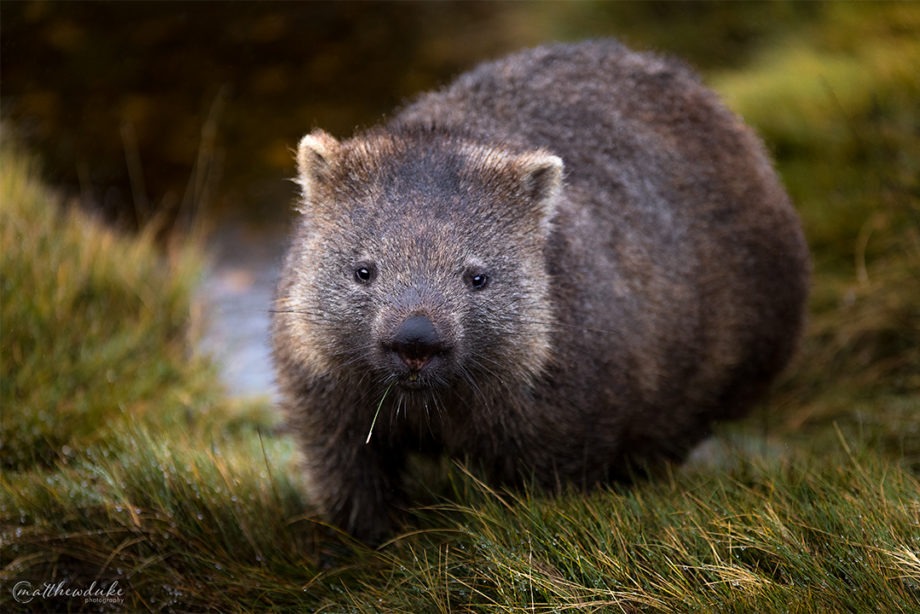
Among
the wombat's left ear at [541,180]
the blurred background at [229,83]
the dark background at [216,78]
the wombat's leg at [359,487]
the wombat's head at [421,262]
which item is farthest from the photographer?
the dark background at [216,78]

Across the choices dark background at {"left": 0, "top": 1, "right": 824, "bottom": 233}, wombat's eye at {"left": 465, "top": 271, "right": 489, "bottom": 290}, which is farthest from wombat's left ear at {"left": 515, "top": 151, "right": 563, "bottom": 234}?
dark background at {"left": 0, "top": 1, "right": 824, "bottom": 233}

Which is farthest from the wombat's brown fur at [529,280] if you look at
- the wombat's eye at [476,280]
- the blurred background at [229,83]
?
the blurred background at [229,83]

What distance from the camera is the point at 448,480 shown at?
5.83m

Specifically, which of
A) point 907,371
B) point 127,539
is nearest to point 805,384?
point 907,371

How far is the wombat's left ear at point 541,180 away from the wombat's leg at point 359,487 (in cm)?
142

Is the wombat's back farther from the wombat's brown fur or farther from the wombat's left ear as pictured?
the wombat's left ear

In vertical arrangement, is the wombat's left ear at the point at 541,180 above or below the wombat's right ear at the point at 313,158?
below

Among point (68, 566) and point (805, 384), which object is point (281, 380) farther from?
point (805, 384)

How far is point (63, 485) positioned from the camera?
5820 millimetres

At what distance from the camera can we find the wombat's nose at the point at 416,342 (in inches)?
183

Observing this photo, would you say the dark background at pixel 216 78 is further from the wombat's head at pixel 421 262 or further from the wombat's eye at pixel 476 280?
the wombat's eye at pixel 476 280

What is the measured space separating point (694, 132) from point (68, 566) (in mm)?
4363

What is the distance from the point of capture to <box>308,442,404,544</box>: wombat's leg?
18.7 feet

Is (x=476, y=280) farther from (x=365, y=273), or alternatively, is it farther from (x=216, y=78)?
(x=216, y=78)
